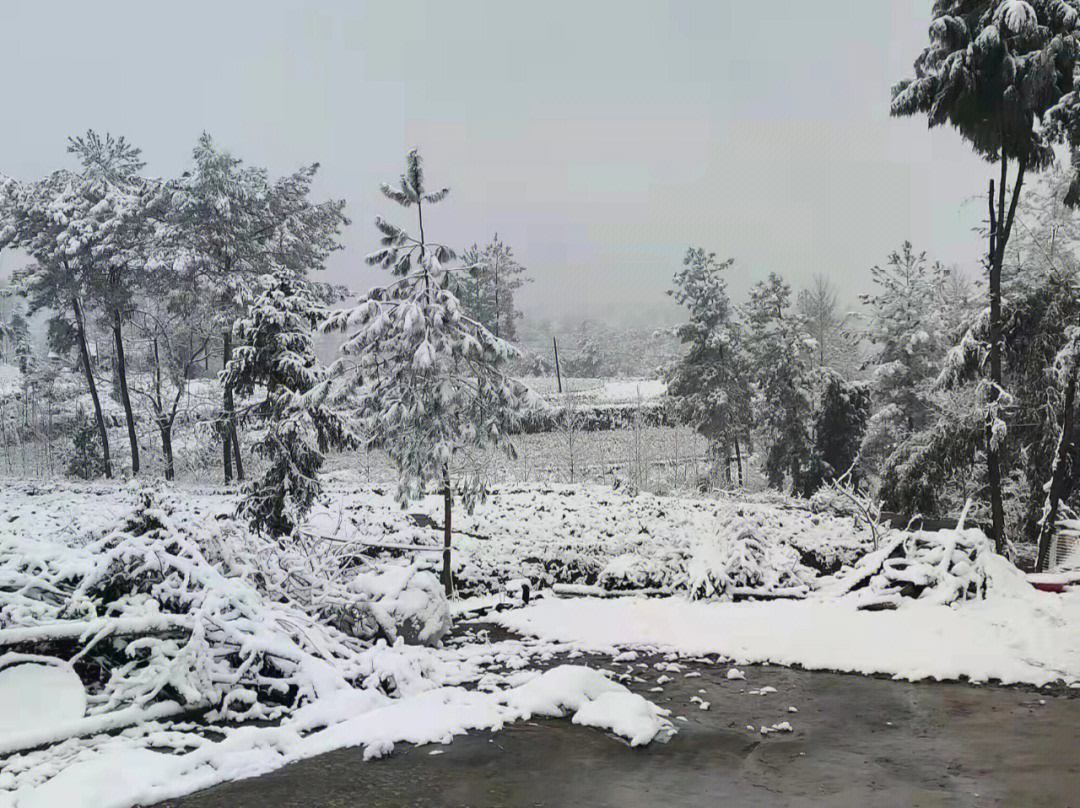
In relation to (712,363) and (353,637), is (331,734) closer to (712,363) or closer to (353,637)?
(353,637)

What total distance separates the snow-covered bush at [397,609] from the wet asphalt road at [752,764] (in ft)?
11.7

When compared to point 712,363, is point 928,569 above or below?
below

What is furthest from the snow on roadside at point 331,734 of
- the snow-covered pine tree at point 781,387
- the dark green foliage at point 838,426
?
the snow-covered pine tree at point 781,387

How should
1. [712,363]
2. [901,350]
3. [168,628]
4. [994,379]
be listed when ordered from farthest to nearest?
[712,363]
[901,350]
[994,379]
[168,628]

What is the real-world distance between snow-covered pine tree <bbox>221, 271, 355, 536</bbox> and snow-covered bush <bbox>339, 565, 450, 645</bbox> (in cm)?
352

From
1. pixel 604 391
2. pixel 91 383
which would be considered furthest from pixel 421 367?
pixel 604 391

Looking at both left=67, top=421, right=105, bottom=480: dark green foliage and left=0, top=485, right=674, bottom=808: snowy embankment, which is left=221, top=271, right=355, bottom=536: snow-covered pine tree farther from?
left=67, top=421, right=105, bottom=480: dark green foliage

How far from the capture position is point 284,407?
13297 mm

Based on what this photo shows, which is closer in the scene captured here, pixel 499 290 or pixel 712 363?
pixel 712 363

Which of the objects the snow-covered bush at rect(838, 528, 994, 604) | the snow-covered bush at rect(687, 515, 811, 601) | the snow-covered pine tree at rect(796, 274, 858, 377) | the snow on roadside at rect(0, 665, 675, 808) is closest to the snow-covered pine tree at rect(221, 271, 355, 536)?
the snow on roadside at rect(0, 665, 675, 808)

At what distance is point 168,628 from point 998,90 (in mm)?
16260

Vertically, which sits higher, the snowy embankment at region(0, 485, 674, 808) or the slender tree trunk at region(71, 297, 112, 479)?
the slender tree trunk at region(71, 297, 112, 479)

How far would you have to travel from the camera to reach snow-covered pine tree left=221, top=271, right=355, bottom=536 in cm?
1327

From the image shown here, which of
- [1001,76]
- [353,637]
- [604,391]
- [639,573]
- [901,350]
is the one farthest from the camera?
[604,391]
